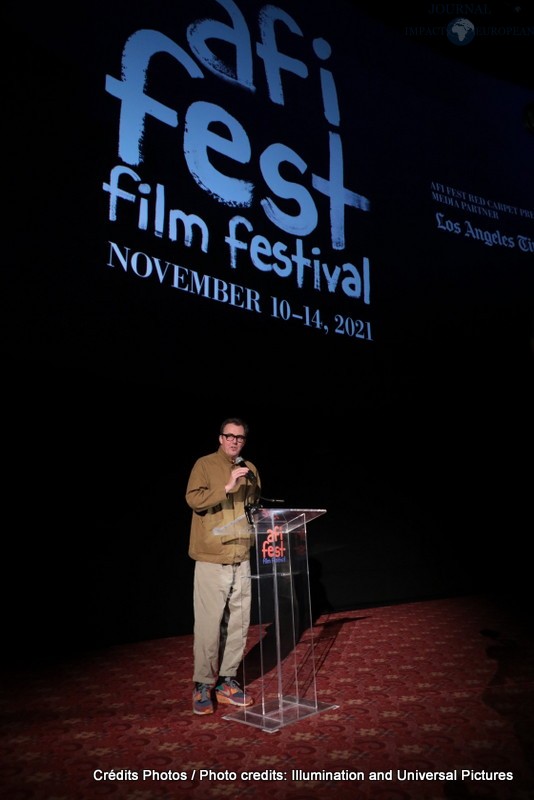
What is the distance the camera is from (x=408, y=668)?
11.7 feet

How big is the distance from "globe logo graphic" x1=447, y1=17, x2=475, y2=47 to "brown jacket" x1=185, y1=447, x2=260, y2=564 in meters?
6.90

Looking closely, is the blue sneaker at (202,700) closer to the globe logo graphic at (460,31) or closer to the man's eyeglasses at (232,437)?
the man's eyeglasses at (232,437)

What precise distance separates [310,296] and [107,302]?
6.41ft

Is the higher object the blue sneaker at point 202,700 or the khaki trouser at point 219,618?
the khaki trouser at point 219,618

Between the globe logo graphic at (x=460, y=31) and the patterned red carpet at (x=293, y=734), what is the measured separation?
281 inches

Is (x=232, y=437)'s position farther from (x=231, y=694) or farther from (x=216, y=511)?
(x=231, y=694)

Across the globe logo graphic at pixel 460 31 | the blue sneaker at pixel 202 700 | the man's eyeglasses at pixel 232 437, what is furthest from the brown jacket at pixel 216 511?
the globe logo graphic at pixel 460 31

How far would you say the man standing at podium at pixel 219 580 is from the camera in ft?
9.26

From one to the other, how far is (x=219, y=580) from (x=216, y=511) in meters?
0.35

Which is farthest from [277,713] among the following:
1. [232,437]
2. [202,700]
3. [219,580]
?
[232,437]

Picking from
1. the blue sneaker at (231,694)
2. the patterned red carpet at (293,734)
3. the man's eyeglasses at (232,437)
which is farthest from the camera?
the man's eyeglasses at (232,437)

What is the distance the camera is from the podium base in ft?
8.39

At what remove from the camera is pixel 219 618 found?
2.85 m

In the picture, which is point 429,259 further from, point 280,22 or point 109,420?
point 109,420
